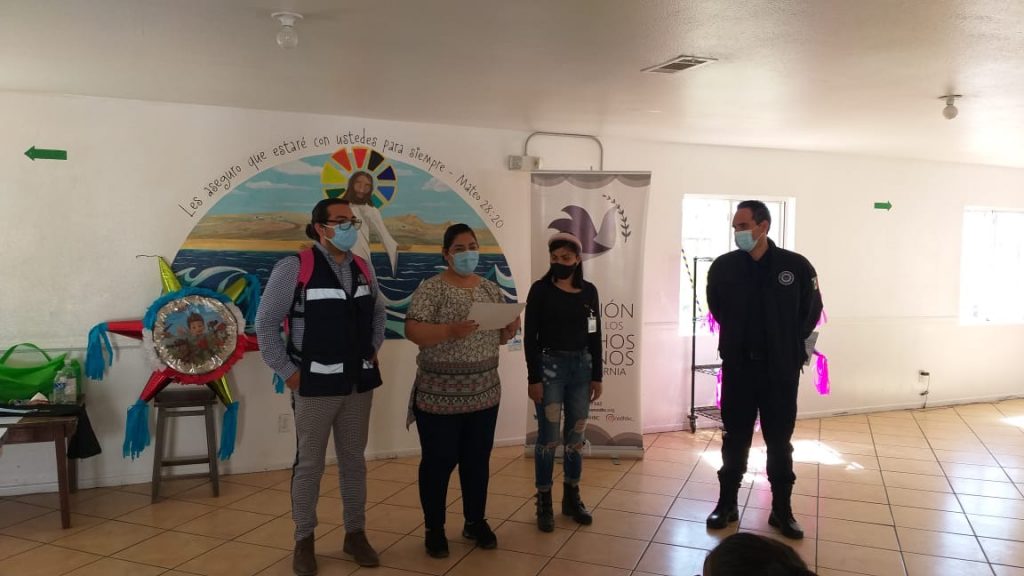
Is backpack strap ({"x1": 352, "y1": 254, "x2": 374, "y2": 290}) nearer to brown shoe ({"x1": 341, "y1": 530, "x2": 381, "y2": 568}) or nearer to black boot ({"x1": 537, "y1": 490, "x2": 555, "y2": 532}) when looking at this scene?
brown shoe ({"x1": 341, "y1": 530, "x2": 381, "y2": 568})

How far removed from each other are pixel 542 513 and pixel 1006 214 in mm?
6667

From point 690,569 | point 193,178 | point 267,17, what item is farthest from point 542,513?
point 193,178

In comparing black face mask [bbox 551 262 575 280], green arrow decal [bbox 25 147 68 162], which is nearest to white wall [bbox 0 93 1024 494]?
green arrow decal [bbox 25 147 68 162]

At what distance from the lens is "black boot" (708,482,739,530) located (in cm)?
393

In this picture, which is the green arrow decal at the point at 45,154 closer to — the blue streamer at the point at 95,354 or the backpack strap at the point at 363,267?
the blue streamer at the point at 95,354

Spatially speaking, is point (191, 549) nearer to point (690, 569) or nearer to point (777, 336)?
point (690, 569)

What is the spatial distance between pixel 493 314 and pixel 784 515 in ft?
6.32

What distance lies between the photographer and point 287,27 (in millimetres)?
2932

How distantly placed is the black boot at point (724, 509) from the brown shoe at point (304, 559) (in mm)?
Answer: 2019

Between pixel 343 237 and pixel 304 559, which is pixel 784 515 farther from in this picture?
pixel 343 237

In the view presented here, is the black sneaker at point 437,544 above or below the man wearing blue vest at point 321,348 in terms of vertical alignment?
below

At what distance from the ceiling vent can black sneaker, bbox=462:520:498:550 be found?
7.76 ft

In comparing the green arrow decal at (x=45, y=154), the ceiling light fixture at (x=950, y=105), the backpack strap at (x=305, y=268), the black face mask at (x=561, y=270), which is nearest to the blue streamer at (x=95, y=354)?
the green arrow decal at (x=45, y=154)

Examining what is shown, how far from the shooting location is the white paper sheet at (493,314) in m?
3.21
